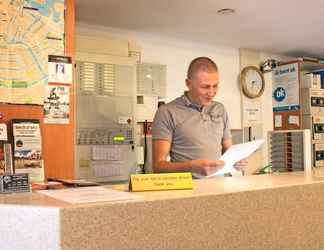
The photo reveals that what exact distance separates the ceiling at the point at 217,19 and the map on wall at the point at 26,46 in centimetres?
103

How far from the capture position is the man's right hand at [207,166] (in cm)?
152

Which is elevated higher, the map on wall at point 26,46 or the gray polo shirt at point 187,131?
the map on wall at point 26,46

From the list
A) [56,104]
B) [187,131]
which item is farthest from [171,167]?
[56,104]

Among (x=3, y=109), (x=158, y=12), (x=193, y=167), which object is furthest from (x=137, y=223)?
(x=158, y=12)

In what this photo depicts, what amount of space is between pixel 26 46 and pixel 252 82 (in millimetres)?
3247

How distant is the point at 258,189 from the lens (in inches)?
37.5

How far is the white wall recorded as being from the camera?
390cm

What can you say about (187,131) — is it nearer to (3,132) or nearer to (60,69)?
(60,69)

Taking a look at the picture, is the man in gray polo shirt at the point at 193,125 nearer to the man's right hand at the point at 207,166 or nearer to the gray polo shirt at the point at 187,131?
the gray polo shirt at the point at 187,131

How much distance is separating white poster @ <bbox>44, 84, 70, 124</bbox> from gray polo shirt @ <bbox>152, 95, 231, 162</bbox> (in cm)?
47

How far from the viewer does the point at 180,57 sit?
4.30m

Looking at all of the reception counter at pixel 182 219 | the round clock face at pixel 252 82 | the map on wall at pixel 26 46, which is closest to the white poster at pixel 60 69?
the map on wall at pixel 26 46

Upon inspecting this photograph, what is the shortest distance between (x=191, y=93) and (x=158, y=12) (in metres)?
1.37

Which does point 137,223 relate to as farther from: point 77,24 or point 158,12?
point 77,24
